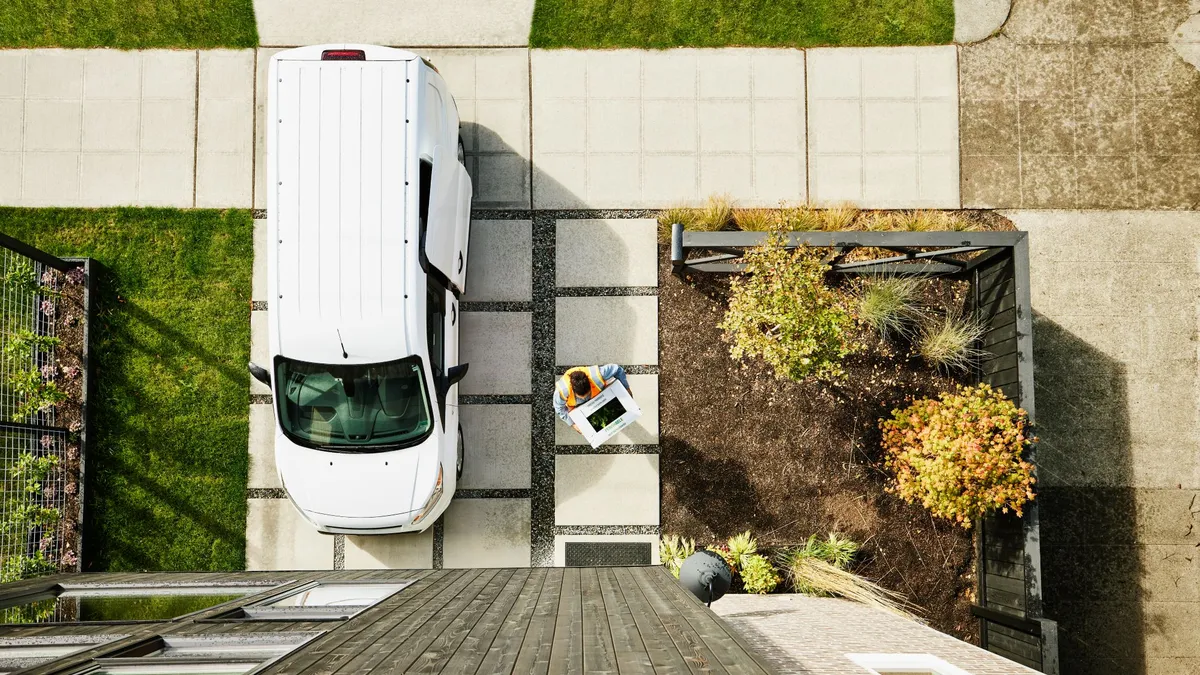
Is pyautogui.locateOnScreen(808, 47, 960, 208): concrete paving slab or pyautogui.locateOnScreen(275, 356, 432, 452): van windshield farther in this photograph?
pyautogui.locateOnScreen(808, 47, 960, 208): concrete paving slab

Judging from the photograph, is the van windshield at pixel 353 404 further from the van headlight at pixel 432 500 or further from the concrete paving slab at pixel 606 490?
the concrete paving slab at pixel 606 490

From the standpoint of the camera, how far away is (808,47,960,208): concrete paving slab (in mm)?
7379

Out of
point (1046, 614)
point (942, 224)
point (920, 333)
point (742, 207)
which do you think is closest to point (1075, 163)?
point (942, 224)

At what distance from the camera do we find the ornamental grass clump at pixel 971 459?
20.5ft

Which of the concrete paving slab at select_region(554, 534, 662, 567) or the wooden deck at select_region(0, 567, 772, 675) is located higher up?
the wooden deck at select_region(0, 567, 772, 675)

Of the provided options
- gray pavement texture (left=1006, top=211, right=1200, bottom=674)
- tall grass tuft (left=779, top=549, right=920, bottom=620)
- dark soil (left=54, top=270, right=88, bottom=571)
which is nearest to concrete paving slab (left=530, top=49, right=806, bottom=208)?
gray pavement texture (left=1006, top=211, right=1200, bottom=674)

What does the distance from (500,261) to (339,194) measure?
183 cm

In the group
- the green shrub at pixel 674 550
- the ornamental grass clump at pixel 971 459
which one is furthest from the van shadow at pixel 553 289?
the ornamental grass clump at pixel 971 459

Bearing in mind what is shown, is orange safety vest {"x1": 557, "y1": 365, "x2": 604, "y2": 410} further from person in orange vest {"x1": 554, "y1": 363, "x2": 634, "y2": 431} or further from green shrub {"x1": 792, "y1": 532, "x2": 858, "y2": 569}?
green shrub {"x1": 792, "y1": 532, "x2": 858, "y2": 569}

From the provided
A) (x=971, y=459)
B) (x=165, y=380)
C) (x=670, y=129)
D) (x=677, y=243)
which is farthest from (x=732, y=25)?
(x=165, y=380)

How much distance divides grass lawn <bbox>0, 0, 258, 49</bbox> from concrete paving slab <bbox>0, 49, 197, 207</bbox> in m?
0.13

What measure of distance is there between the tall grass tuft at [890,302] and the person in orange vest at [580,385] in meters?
2.48

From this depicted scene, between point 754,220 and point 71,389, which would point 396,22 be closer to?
point 754,220

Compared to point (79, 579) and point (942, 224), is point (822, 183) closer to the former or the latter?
point (942, 224)
